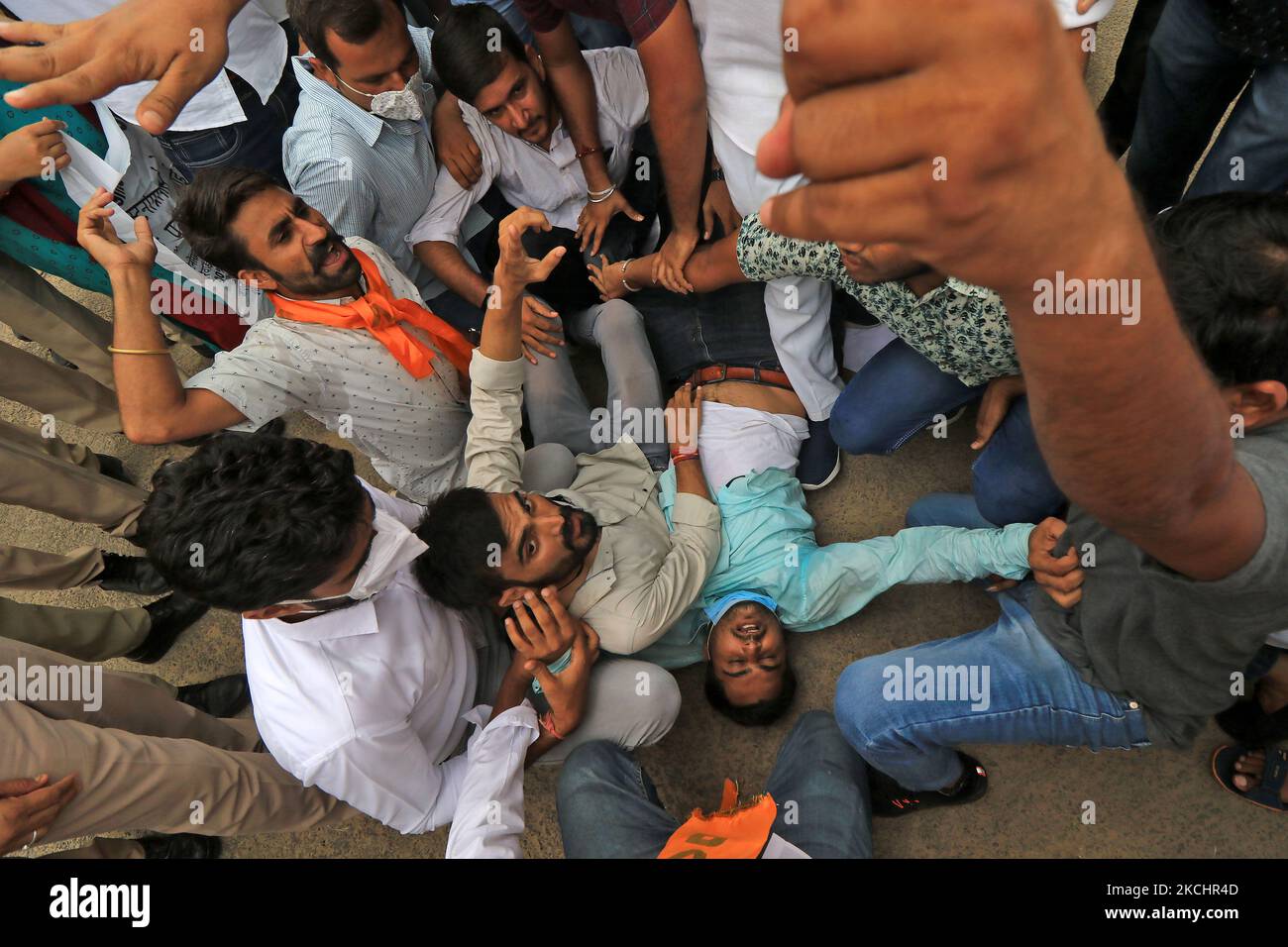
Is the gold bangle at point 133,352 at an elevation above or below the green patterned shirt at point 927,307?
below

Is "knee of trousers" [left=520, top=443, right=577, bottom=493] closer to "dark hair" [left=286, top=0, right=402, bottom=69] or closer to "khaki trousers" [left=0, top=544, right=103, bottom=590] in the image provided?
"dark hair" [left=286, top=0, right=402, bottom=69]

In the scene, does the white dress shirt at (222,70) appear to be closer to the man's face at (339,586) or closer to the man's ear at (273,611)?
the man's face at (339,586)

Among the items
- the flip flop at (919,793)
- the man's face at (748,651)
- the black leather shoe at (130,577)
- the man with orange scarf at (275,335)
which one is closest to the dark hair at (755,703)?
the man's face at (748,651)

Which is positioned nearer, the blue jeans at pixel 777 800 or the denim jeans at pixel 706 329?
the blue jeans at pixel 777 800

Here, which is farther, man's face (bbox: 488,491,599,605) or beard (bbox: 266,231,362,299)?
beard (bbox: 266,231,362,299)

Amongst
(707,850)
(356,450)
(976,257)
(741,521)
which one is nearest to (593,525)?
(741,521)

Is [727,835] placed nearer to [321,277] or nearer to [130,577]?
[321,277]

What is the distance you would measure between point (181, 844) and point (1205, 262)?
2438 mm

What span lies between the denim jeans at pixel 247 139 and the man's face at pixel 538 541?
119 cm

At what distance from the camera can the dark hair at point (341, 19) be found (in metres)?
1.89

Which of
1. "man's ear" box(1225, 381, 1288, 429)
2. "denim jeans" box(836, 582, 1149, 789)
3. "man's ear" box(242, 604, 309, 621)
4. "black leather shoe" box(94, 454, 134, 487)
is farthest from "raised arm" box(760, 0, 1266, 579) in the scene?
"black leather shoe" box(94, 454, 134, 487)

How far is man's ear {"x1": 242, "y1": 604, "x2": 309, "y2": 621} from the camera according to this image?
4.66ft

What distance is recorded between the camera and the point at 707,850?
1.37 m

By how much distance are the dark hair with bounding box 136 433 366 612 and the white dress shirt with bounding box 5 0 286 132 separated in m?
1.09
